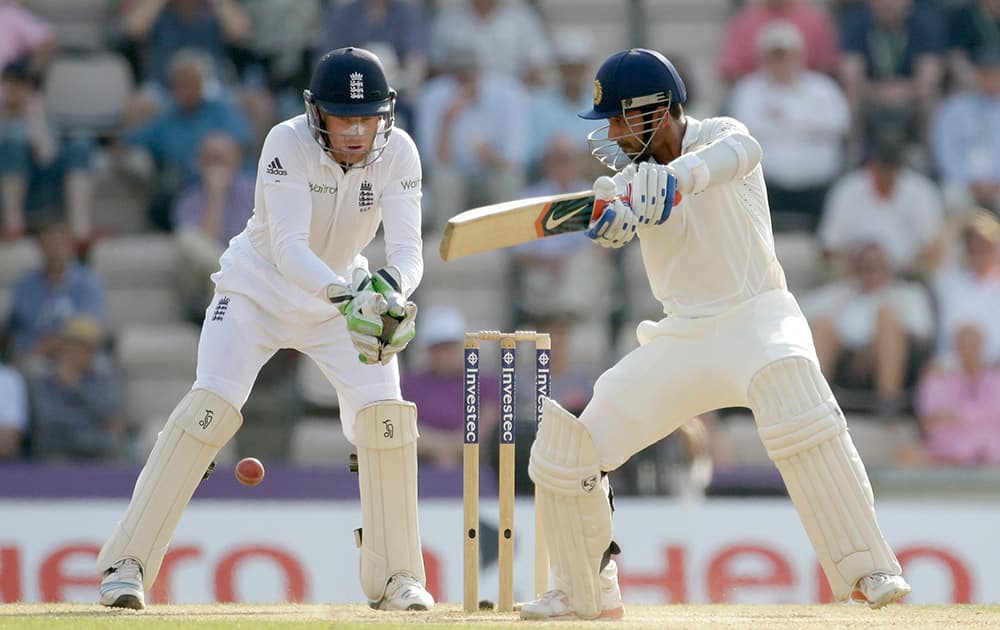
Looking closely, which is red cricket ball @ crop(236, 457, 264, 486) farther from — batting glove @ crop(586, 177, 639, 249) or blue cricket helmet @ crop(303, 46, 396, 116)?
A: batting glove @ crop(586, 177, 639, 249)

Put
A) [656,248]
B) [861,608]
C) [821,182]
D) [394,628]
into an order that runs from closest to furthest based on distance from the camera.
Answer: [394,628] → [656,248] → [861,608] → [821,182]

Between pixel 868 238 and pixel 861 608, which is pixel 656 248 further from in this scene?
pixel 868 238

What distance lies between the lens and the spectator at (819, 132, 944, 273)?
28.8 feet

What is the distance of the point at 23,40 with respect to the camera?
31.3 ft

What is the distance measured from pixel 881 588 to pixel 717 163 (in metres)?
1.15

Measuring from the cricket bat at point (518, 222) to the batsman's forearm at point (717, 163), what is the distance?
299 millimetres

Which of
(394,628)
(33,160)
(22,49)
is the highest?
(22,49)

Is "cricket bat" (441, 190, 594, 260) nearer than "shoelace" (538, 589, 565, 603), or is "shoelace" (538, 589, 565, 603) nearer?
"cricket bat" (441, 190, 594, 260)

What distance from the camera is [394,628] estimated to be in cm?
448

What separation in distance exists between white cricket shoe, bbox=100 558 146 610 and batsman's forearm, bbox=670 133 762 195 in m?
1.94

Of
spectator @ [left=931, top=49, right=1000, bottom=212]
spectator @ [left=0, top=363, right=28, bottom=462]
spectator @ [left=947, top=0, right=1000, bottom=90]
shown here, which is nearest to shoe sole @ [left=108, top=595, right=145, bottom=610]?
spectator @ [left=0, top=363, right=28, bottom=462]

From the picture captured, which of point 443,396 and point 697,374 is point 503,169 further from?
point 697,374

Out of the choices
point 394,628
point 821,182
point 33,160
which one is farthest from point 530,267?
point 394,628

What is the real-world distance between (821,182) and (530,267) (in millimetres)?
1612
